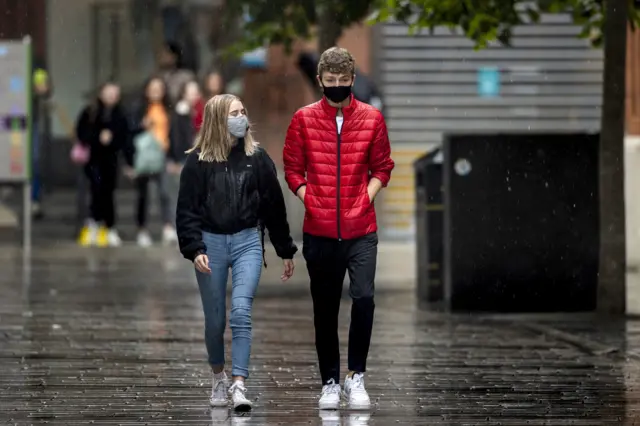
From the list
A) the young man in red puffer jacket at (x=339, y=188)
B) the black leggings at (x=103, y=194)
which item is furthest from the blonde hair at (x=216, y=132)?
the black leggings at (x=103, y=194)

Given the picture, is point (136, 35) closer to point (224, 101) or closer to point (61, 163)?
point (61, 163)

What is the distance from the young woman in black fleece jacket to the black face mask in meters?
0.42

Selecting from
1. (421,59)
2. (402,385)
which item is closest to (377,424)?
(402,385)

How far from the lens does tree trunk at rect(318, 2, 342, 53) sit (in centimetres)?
1636

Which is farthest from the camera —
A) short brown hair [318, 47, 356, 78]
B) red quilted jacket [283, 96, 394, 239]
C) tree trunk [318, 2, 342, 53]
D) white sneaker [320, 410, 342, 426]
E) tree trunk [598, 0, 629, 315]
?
tree trunk [318, 2, 342, 53]

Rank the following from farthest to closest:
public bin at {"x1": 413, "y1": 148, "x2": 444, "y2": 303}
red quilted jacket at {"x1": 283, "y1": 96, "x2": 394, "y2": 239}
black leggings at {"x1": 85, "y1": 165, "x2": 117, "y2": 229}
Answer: black leggings at {"x1": 85, "y1": 165, "x2": 117, "y2": 229}, public bin at {"x1": 413, "y1": 148, "x2": 444, "y2": 303}, red quilted jacket at {"x1": 283, "y1": 96, "x2": 394, "y2": 239}

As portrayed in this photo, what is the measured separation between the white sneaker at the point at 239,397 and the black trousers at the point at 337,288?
0.43 meters

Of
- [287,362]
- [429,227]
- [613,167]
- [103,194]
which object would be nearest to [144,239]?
[103,194]

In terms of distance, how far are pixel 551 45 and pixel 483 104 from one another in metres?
1.20

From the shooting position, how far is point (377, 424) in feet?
27.3

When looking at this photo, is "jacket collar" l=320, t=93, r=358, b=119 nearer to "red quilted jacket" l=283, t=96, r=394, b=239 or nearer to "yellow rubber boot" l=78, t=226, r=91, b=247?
"red quilted jacket" l=283, t=96, r=394, b=239

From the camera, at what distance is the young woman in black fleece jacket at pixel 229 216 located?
8.73 metres

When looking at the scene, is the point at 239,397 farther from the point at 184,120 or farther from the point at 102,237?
the point at 102,237

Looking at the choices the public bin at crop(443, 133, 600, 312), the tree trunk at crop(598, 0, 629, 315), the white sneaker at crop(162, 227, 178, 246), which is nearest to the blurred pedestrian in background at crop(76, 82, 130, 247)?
the white sneaker at crop(162, 227, 178, 246)
